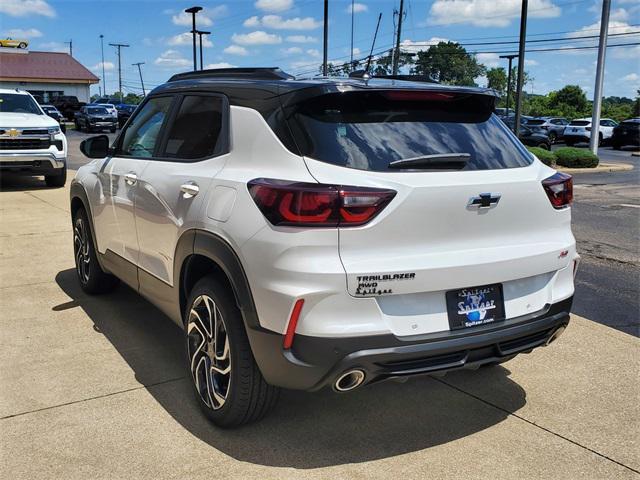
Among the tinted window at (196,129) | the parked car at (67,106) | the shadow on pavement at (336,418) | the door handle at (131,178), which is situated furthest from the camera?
the parked car at (67,106)

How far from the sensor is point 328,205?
108 inches

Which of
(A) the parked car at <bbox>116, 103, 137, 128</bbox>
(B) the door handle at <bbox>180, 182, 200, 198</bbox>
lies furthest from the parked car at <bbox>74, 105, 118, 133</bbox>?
(B) the door handle at <bbox>180, 182, 200, 198</bbox>

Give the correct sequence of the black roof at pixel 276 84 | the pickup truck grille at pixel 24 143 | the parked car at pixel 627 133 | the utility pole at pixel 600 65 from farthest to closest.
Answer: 1. the parked car at pixel 627 133
2. the utility pole at pixel 600 65
3. the pickup truck grille at pixel 24 143
4. the black roof at pixel 276 84

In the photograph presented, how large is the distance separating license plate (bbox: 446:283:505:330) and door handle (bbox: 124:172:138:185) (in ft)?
7.62

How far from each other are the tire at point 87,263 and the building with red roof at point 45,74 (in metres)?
58.5

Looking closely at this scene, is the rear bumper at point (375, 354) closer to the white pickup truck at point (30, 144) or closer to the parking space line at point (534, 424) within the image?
the parking space line at point (534, 424)

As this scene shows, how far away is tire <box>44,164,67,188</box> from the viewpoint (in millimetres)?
13372

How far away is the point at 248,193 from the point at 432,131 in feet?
3.11

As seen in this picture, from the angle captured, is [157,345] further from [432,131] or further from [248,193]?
[432,131]

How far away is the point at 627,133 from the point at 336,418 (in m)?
35.6

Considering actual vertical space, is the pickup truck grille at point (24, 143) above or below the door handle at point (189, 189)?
below

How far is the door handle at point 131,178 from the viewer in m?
4.25

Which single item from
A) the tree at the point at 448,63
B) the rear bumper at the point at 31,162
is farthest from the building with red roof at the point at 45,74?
the rear bumper at the point at 31,162

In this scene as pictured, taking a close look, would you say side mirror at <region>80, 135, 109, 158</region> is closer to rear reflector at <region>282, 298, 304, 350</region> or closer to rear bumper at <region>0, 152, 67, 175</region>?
rear reflector at <region>282, 298, 304, 350</region>
